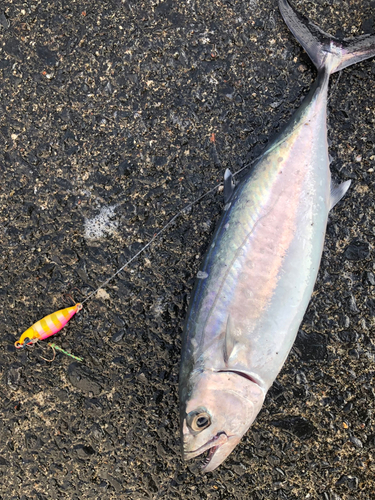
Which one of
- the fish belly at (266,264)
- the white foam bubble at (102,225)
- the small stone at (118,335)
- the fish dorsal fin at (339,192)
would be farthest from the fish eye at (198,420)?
the fish dorsal fin at (339,192)

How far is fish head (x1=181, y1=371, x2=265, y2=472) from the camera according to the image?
184 centimetres

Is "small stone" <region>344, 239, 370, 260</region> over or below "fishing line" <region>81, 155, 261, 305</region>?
below

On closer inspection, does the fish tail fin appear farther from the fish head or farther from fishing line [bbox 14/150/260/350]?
the fish head

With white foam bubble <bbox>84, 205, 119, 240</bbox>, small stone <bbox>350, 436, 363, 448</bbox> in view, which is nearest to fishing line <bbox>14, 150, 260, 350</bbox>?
white foam bubble <bbox>84, 205, 119, 240</bbox>

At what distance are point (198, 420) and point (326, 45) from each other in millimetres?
2140

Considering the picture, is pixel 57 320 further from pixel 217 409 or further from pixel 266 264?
pixel 266 264

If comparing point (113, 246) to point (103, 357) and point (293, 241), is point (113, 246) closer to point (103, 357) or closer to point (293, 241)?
point (103, 357)

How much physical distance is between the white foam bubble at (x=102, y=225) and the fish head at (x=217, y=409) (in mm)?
1008

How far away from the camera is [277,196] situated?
1888mm

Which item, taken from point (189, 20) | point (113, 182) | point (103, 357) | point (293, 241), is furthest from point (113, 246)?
point (189, 20)

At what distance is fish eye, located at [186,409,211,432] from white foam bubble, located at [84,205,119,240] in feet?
3.67

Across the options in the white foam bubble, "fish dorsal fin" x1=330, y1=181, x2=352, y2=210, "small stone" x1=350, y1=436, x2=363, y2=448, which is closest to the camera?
"fish dorsal fin" x1=330, y1=181, x2=352, y2=210

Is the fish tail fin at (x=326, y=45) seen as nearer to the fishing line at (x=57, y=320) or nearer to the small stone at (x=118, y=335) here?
the fishing line at (x=57, y=320)

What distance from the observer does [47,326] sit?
219 centimetres
